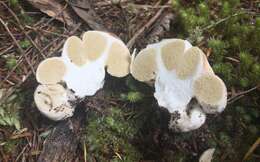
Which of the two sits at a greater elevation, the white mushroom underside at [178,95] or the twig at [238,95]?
the white mushroom underside at [178,95]

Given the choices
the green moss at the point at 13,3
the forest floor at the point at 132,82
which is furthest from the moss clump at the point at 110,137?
the green moss at the point at 13,3

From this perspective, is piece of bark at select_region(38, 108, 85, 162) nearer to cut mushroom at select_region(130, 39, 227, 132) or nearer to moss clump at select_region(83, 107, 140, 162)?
moss clump at select_region(83, 107, 140, 162)

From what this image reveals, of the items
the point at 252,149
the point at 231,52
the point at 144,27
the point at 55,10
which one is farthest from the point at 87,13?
the point at 252,149

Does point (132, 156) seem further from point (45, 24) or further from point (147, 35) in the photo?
point (45, 24)

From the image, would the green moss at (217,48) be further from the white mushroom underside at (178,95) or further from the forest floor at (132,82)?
the white mushroom underside at (178,95)

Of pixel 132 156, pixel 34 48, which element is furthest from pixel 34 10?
pixel 132 156

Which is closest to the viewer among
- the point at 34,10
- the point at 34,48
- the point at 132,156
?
the point at 132,156
